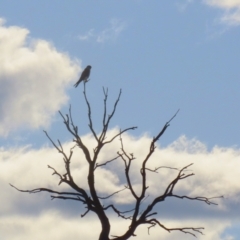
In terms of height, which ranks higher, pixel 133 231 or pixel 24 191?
pixel 24 191

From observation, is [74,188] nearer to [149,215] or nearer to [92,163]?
[92,163]

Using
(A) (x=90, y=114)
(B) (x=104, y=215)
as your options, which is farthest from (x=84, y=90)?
(B) (x=104, y=215)

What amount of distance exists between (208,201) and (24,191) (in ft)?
15.4

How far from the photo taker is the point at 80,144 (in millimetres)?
18203

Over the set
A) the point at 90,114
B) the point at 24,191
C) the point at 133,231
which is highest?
the point at 90,114

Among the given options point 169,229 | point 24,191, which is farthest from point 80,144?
point 169,229

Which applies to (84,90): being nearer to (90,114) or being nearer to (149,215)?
(90,114)

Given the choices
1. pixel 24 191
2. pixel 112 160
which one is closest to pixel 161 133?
pixel 112 160

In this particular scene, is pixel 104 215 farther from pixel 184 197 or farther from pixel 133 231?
pixel 184 197

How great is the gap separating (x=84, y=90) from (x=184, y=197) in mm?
3723

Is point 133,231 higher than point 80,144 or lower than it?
lower

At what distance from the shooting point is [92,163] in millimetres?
18047

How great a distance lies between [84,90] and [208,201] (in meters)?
4.27

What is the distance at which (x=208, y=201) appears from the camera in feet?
60.9
